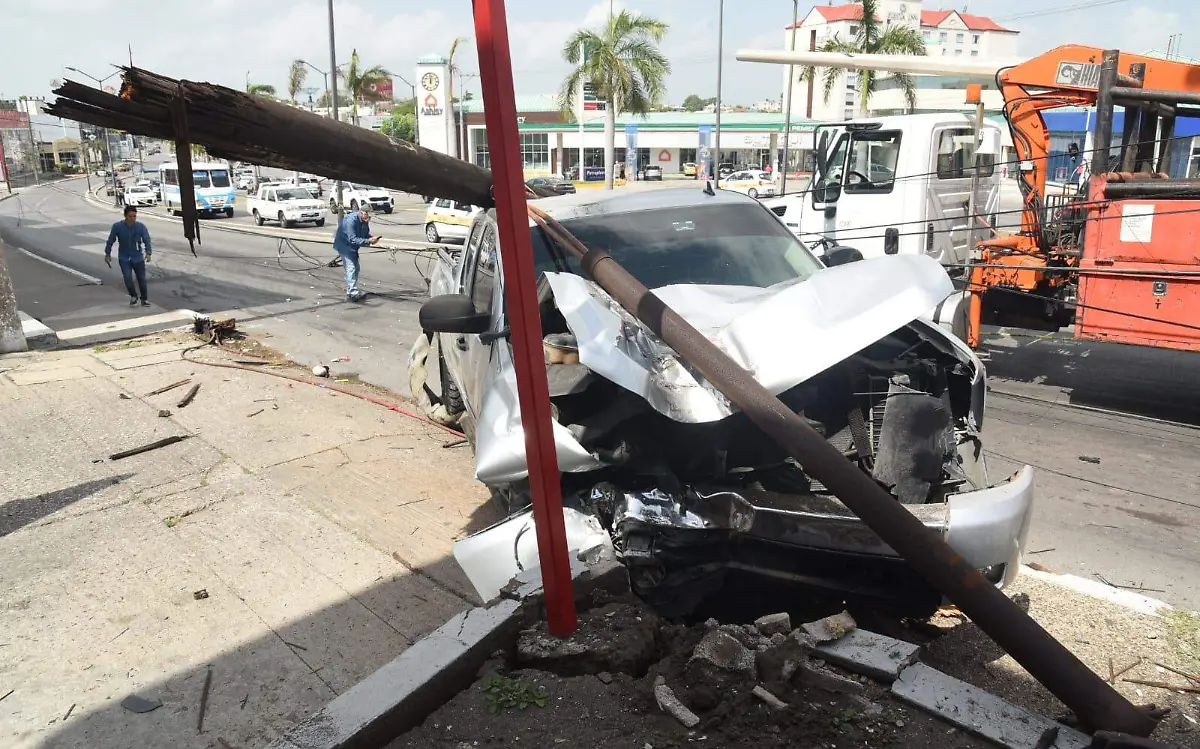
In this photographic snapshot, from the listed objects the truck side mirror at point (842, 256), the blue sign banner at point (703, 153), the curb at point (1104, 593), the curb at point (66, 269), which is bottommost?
the curb at point (66, 269)

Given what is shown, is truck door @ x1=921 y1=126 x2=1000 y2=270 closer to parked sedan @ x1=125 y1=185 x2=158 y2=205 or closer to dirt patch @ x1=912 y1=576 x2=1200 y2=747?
dirt patch @ x1=912 y1=576 x2=1200 y2=747

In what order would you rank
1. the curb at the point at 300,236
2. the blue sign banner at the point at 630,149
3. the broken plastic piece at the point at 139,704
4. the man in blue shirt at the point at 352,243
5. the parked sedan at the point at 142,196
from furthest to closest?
1. the blue sign banner at the point at 630,149
2. the parked sedan at the point at 142,196
3. the curb at the point at 300,236
4. the man in blue shirt at the point at 352,243
5. the broken plastic piece at the point at 139,704

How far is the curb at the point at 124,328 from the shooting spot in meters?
11.6

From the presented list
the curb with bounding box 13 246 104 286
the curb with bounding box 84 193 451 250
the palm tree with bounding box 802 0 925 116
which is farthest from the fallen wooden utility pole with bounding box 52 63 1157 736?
the palm tree with bounding box 802 0 925 116

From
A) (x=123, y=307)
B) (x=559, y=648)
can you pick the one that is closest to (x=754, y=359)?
Answer: (x=559, y=648)

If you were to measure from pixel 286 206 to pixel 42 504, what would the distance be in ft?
96.2

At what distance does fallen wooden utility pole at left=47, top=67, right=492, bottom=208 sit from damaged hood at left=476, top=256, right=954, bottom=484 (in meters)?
0.88

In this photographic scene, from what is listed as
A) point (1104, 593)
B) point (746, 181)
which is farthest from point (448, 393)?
point (746, 181)

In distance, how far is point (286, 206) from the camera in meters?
32.9

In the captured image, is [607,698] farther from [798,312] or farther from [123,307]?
[123,307]

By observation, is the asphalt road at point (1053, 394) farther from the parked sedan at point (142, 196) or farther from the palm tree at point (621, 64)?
the parked sedan at point (142, 196)

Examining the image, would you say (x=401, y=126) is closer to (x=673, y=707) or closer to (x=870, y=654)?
(x=870, y=654)

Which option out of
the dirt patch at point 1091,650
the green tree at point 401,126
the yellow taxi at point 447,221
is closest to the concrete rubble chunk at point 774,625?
the dirt patch at point 1091,650

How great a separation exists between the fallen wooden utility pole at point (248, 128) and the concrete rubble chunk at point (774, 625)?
85.5 inches
